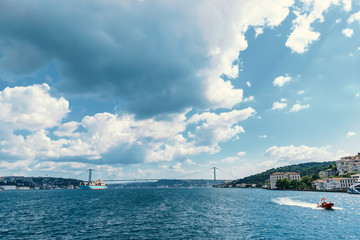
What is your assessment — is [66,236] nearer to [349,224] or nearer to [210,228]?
[210,228]

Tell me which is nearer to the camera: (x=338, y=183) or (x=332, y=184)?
(x=338, y=183)

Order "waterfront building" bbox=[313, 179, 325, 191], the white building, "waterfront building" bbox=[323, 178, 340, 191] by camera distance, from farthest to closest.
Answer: "waterfront building" bbox=[313, 179, 325, 191]
"waterfront building" bbox=[323, 178, 340, 191]
the white building

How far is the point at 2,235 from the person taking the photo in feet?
124

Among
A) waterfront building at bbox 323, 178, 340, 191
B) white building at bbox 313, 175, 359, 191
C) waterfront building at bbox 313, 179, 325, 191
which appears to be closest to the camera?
white building at bbox 313, 175, 359, 191

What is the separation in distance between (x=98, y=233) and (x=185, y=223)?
61.6 ft

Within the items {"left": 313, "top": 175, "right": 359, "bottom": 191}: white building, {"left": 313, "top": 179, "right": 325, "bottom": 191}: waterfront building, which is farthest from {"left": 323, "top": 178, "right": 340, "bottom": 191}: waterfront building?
{"left": 313, "top": 179, "right": 325, "bottom": 191}: waterfront building

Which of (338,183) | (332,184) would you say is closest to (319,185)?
(332,184)

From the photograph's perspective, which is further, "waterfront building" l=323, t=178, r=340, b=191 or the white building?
"waterfront building" l=323, t=178, r=340, b=191

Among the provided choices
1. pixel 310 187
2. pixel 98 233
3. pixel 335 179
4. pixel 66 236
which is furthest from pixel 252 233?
pixel 310 187

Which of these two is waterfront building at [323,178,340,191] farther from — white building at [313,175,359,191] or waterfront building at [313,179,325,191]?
waterfront building at [313,179,325,191]

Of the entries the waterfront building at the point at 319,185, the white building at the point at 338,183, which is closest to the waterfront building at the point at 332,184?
the white building at the point at 338,183

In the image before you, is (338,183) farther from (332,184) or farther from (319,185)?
(319,185)

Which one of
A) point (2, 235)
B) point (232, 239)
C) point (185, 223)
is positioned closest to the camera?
point (232, 239)

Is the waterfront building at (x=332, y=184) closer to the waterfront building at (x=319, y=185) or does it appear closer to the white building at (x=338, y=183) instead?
the white building at (x=338, y=183)
